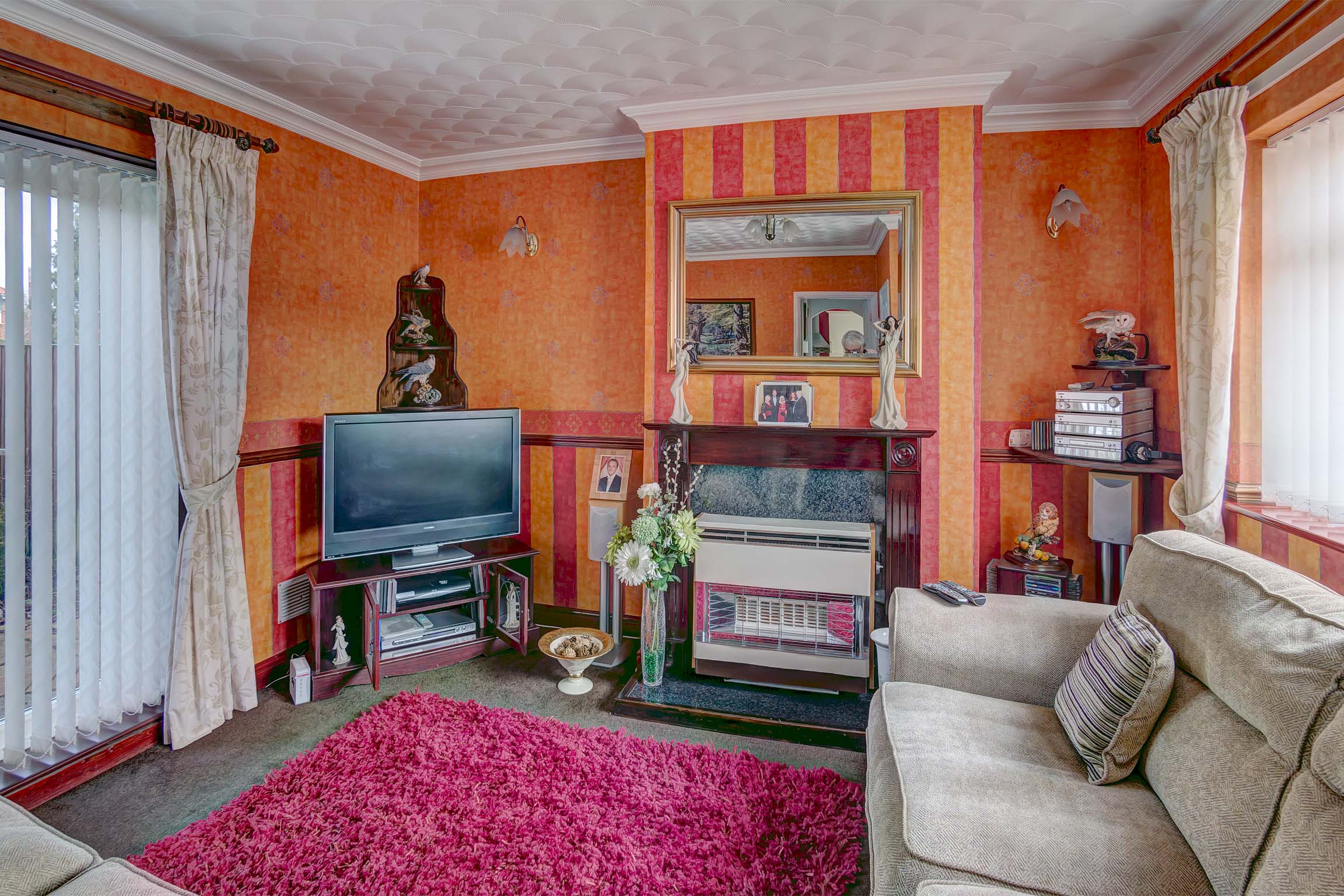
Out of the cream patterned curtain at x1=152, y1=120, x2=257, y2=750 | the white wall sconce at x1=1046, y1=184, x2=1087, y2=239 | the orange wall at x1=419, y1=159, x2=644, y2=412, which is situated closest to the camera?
the cream patterned curtain at x1=152, y1=120, x2=257, y2=750

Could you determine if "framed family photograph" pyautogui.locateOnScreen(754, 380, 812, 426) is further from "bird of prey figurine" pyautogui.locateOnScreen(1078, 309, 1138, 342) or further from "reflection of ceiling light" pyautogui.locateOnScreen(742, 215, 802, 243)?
"bird of prey figurine" pyautogui.locateOnScreen(1078, 309, 1138, 342)

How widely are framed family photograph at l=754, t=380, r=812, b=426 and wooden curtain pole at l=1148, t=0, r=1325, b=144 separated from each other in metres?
1.61

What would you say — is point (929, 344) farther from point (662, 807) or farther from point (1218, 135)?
point (662, 807)

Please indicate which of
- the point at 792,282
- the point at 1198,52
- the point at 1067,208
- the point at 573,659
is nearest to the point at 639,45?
the point at 792,282

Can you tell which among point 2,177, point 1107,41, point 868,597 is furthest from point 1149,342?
point 2,177

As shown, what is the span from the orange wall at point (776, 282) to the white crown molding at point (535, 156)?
84cm

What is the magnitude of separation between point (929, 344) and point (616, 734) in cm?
206

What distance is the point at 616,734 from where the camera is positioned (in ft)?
8.57

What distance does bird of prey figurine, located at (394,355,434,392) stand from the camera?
3758 mm

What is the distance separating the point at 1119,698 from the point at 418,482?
→ 2.84 m

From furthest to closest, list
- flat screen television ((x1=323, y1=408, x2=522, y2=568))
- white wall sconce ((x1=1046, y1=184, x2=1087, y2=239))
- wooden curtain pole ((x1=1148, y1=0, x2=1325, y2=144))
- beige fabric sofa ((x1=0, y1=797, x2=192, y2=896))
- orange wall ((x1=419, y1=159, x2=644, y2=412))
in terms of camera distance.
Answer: orange wall ((x1=419, y1=159, x2=644, y2=412))
flat screen television ((x1=323, y1=408, x2=522, y2=568))
white wall sconce ((x1=1046, y1=184, x2=1087, y2=239))
wooden curtain pole ((x1=1148, y1=0, x2=1325, y2=144))
beige fabric sofa ((x1=0, y1=797, x2=192, y2=896))

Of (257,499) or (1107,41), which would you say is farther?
(257,499)

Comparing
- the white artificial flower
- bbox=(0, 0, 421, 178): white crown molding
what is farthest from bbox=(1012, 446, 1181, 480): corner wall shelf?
bbox=(0, 0, 421, 178): white crown molding

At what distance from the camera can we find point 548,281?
12.3 feet
